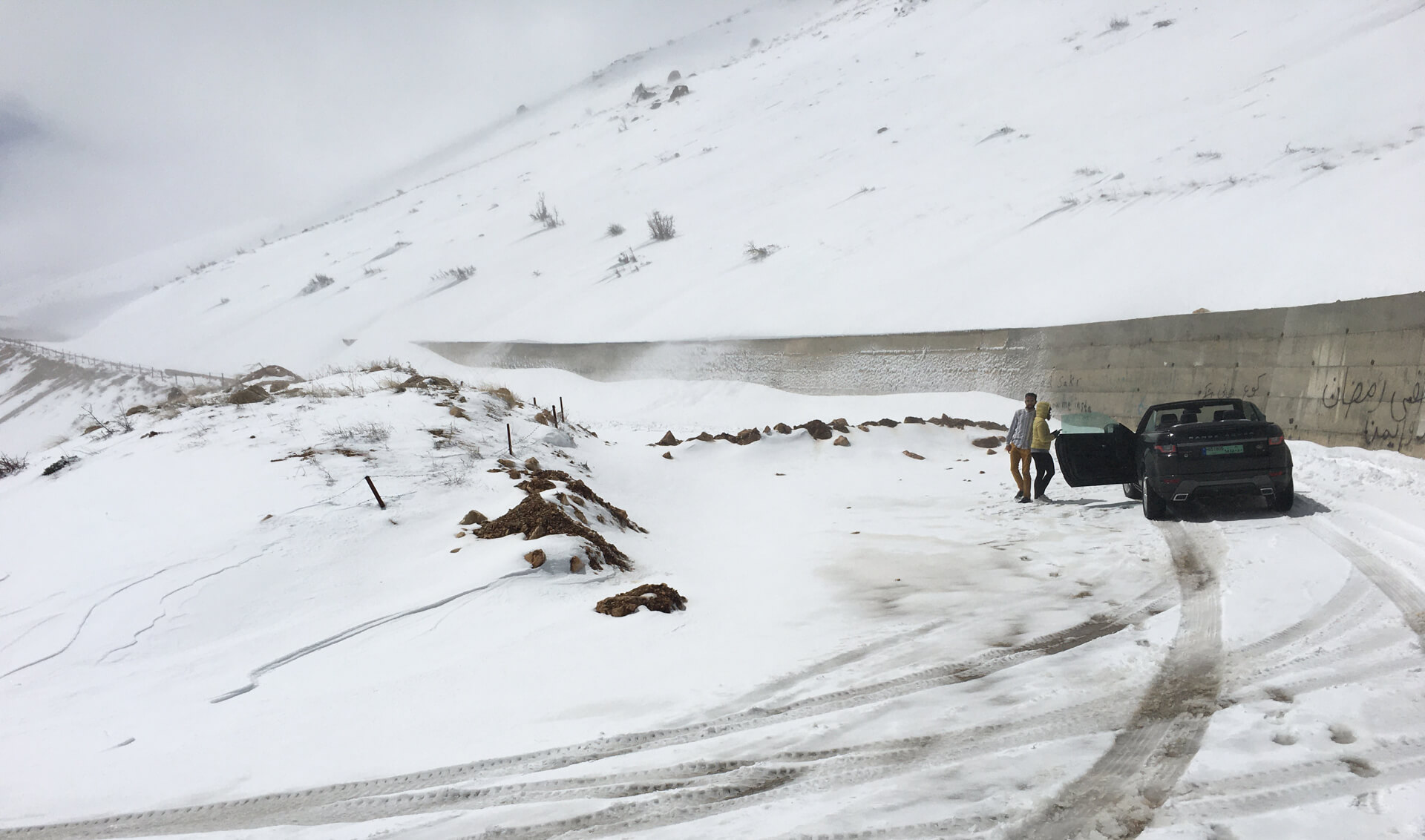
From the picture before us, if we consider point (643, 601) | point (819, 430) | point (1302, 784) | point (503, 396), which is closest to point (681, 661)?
point (643, 601)

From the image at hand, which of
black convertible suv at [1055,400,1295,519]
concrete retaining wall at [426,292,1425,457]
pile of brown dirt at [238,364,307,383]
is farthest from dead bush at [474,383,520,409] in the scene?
black convertible suv at [1055,400,1295,519]

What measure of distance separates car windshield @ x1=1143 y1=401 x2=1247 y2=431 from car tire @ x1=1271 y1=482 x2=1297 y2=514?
0.86 metres

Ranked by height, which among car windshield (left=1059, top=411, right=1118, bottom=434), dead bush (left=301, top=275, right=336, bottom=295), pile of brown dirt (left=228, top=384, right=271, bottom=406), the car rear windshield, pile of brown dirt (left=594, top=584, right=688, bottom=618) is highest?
dead bush (left=301, top=275, right=336, bottom=295)

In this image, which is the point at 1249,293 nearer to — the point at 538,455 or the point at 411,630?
the point at 538,455

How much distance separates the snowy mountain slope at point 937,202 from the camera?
1567 centimetres

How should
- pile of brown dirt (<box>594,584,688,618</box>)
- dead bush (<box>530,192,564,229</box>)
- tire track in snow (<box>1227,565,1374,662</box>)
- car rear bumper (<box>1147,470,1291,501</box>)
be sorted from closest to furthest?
tire track in snow (<box>1227,565,1374,662</box>) → pile of brown dirt (<box>594,584,688,618</box>) → car rear bumper (<box>1147,470,1291,501</box>) → dead bush (<box>530,192,564,229</box>)

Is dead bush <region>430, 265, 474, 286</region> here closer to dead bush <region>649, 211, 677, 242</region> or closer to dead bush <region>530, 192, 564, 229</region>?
dead bush <region>530, 192, 564, 229</region>

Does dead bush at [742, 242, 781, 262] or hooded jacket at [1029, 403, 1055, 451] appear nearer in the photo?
hooded jacket at [1029, 403, 1055, 451]

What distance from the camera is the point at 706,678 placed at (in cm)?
457

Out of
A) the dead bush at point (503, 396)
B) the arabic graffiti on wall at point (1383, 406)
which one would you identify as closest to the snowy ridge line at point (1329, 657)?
the arabic graffiti on wall at point (1383, 406)

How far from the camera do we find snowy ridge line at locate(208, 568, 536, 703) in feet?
16.3

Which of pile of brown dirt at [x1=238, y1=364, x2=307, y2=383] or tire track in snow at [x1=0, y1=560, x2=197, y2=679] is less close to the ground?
pile of brown dirt at [x1=238, y1=364, x2=307, y2=383]

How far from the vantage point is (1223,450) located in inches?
290

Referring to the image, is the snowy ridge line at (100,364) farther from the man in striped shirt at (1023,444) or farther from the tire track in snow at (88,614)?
the man in striped shirt at (1023,444)
